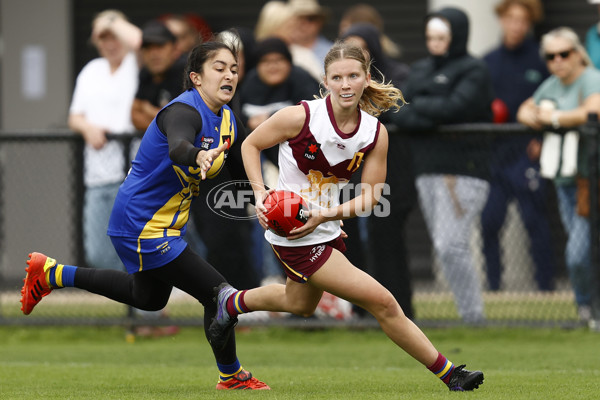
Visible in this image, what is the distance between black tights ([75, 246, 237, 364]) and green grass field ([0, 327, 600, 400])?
462 mm

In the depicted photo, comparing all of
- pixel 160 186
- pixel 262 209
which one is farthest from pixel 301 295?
pixel 160 186

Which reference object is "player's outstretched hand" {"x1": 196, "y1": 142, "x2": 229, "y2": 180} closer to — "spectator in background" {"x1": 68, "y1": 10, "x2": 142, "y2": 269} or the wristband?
"spectator in background" {"x1": 68, "y1": 10, "x2": 142, "y2": 269}

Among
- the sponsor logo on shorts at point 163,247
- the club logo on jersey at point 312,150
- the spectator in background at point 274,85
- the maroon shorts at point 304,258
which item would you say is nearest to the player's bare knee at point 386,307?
the maroon shorts at point 304,258

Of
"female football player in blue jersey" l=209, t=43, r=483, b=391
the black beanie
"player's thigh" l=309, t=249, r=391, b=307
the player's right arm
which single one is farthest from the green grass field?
the black beanie

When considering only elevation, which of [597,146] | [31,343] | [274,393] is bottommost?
[31,343]

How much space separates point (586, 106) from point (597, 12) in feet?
14.2

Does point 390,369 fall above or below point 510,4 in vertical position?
below

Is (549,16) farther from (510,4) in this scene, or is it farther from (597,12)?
(510,4)

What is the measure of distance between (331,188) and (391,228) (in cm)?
315

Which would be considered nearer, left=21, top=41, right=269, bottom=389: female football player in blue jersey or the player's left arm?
the player's left arm

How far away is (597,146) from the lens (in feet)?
29.4

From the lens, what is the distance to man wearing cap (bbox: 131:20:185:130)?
383 inches

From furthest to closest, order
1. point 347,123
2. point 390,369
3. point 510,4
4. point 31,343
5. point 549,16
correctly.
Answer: point 549,16
point 510,4
point 31,343
point 390,369
point 347,123

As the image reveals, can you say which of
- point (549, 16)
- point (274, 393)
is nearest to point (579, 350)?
point (274, 393)
